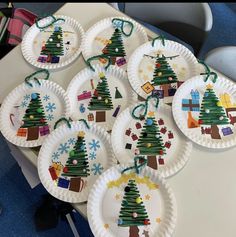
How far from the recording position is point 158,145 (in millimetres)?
890

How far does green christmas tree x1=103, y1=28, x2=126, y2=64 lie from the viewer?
1.05m

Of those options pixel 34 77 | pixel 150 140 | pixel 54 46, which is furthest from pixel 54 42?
pixel 150 140

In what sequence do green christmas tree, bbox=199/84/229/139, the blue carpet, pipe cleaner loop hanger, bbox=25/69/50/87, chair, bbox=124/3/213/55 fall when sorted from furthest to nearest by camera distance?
the blue carpet
chair, bbox=124/3/213/55
pipe cleaner loop hanger, bbox=25/69/50/87
green christmas tree, bbox=199/84/229/139

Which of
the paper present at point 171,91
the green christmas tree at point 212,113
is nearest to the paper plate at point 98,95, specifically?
the paper present at point 171,91

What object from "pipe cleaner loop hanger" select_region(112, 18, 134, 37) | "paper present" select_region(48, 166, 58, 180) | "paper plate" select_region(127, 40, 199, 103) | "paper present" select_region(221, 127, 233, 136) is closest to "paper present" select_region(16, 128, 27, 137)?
"paper present" select_region(48, 166, 58, 180)

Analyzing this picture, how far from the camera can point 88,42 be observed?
108 cm

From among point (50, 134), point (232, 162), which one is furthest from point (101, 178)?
point (232, 162)

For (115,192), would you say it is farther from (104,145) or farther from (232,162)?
(232,162)

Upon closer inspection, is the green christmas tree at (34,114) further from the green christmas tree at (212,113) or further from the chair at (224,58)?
the chair at (224,58)

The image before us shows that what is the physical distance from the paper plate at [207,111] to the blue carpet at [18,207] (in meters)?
0.72

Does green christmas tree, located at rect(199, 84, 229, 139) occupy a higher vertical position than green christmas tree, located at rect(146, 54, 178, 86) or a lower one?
lower

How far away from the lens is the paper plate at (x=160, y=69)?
972 mm

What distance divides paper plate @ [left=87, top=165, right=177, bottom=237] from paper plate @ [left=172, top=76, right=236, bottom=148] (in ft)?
0.57

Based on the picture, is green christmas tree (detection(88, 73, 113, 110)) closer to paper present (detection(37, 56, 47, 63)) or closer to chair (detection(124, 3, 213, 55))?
paper present (detection(37, 56, 47, 63))
